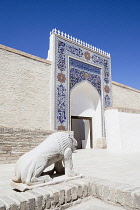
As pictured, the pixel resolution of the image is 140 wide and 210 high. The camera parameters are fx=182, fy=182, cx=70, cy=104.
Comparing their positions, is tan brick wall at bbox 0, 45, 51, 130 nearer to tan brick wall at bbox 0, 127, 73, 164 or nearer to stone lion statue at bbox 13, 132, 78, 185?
tan brick wall at bbox 0, 127, 73, 164

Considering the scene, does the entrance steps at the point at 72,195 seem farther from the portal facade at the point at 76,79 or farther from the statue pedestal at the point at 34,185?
the portal facade at the point at 76,79

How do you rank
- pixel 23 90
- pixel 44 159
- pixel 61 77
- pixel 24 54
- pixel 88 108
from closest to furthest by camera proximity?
1. pixel 44 159
2. pixel 23 90
3. pixel 24 54
4. pixel 61 77
5. pixel 88 108

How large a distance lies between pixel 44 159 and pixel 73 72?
30.0 feet

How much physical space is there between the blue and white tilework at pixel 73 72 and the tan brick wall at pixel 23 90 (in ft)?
2.30

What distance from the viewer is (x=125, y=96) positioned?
13992 millimetres

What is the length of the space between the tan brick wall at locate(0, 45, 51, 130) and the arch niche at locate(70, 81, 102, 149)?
2.40 metres

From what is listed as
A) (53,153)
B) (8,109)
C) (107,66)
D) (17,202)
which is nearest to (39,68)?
(8,109)

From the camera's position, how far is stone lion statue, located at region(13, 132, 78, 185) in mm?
2258

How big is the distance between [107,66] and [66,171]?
37.8 feet

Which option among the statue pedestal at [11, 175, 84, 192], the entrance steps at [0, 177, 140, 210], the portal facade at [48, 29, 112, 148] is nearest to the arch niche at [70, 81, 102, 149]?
the portal facade at [48, 29, 112, 148]

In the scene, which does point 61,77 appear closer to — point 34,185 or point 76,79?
point 76,79

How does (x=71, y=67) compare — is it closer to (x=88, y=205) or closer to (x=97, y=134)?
(x=97, y=134)

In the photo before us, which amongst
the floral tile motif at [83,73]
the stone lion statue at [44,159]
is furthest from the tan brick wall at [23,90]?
the stone lion statue at [44,159]

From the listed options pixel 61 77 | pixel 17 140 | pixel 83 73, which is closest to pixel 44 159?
pixel 17 140
